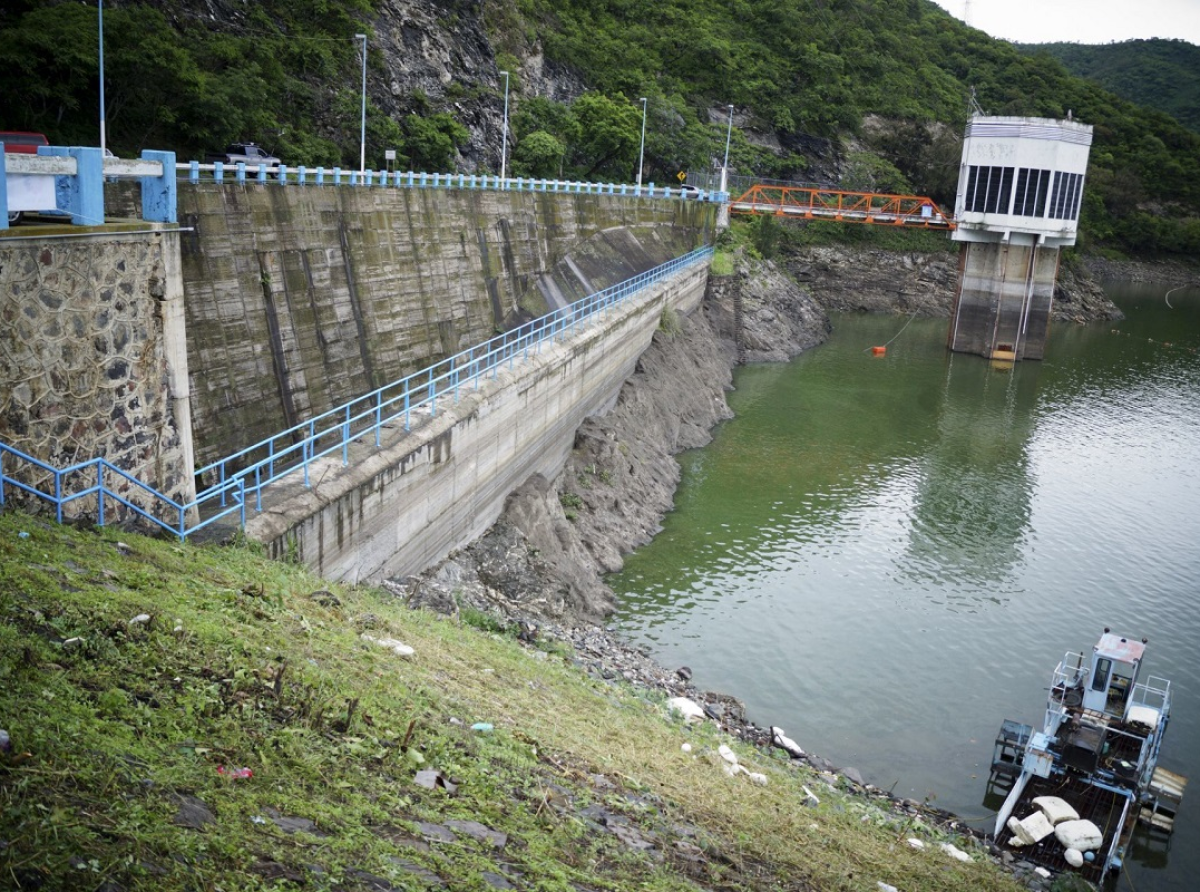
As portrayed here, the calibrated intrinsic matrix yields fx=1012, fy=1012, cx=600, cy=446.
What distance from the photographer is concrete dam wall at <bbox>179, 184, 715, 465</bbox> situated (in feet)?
63.1

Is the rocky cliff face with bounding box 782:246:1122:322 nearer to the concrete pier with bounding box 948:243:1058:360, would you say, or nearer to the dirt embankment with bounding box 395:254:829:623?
the concrete pier with bounding box 948:243:1058:360

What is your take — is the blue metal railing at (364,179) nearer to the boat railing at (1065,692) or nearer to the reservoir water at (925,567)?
the reservoir water at (925,567)

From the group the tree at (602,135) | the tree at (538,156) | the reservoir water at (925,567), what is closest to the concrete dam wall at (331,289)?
the reservoir water at (925,567)

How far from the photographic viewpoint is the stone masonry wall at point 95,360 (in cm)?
1197

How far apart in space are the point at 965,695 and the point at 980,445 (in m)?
22.9

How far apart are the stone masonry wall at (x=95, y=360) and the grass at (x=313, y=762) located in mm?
1216

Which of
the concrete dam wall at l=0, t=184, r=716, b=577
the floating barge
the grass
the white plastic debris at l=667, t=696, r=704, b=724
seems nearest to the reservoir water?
the floating barge

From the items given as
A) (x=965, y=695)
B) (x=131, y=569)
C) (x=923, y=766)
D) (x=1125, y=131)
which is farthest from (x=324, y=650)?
(x=1125, y=131)

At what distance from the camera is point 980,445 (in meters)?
43.0

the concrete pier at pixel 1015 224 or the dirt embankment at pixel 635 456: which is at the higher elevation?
the concrete pier at pixel 1015 224

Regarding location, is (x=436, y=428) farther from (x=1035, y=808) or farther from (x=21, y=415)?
(x=1035, y=808)

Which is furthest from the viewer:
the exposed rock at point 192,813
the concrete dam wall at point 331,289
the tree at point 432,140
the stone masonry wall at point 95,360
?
the tree at point 432,140

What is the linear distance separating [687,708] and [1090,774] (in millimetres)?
7359

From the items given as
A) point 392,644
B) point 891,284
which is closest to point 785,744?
point 392,644
